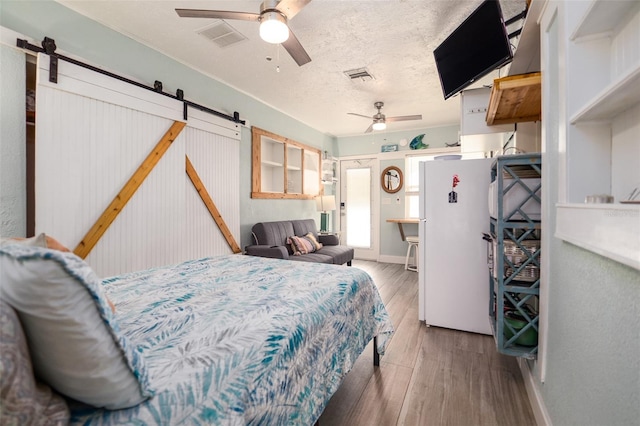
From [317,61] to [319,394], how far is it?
3127 mm

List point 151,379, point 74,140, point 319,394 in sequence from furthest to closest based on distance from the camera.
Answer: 1. point 74,140
2. point 319,394
3. point 151,379

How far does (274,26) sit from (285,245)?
121 inches

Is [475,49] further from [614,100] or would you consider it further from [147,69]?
[147,69]

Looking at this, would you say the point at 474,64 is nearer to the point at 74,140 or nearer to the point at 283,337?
the point at 283,337

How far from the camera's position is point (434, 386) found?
1.89 m

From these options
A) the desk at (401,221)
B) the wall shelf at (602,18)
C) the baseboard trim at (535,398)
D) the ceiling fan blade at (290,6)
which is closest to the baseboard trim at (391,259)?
the desk at (401,221)

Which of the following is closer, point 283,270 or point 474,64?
point 283,270

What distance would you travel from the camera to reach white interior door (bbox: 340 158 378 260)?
6348 mm

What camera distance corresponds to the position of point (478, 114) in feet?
8.75

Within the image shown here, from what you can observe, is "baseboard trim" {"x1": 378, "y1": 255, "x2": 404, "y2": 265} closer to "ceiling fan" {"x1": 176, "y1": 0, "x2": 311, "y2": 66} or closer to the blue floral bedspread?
the blue floral bedspread

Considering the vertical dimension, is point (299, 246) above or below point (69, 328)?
below

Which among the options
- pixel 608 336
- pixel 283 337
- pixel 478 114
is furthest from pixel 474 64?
pixel 283 337

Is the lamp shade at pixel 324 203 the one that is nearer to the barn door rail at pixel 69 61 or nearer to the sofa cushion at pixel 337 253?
the sofa cushion at pixel 337 253

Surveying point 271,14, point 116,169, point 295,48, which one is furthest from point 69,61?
point 295,48
